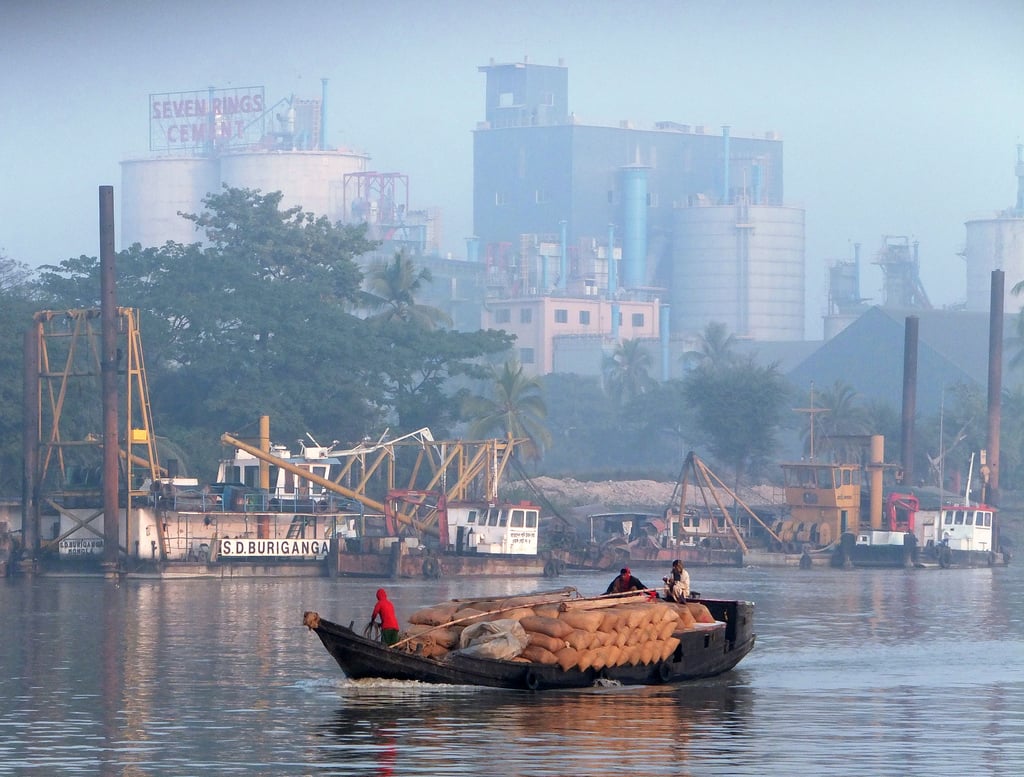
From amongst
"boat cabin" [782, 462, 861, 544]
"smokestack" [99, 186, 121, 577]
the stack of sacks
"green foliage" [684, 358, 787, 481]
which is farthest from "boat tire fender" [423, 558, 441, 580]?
"green foliage" [684, 358, 787, 481]

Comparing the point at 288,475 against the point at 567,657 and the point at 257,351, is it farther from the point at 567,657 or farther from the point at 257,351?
the point at 567,657

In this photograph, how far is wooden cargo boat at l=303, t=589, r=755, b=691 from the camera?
32.5 meters

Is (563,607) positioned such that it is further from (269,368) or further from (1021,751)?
(269,368)

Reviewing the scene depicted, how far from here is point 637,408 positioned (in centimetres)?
16375

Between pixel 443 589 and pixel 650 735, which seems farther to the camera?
pixel 443 589

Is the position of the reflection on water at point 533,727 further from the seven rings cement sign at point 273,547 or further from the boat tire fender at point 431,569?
the seven rings cement sign at point 273,547

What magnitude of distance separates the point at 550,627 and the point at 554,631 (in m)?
0.11

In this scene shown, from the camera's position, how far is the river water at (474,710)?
26.8 meters

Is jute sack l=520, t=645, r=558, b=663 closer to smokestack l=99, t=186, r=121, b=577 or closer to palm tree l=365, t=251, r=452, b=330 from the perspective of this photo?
smokestack l=99, t=186, r=121, b=577

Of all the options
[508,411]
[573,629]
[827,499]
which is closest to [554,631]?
[573,629]

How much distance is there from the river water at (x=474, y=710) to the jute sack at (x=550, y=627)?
1.06 meters

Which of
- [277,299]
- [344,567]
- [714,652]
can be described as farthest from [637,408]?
[714,652]

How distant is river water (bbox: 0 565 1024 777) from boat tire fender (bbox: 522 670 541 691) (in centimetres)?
18

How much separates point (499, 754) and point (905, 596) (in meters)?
46.7
